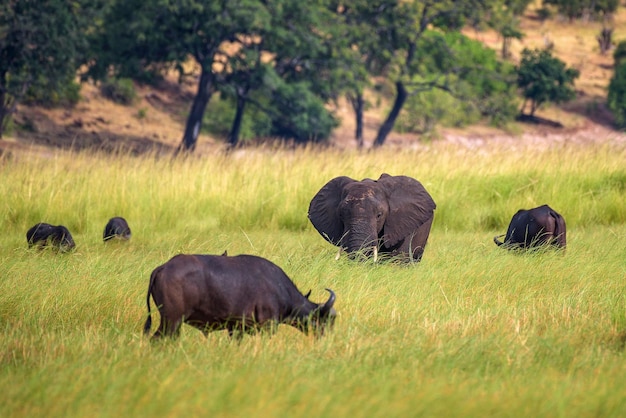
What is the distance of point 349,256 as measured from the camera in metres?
8.81

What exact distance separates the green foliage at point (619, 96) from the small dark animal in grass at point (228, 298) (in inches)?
1484

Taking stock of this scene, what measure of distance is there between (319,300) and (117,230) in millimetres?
4464

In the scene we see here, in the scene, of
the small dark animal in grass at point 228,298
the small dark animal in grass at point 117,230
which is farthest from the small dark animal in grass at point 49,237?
the small dark animal in grass at point 228,298

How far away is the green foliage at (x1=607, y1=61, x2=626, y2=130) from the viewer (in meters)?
41.5

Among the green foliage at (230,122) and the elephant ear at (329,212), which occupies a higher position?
the elephant ear at (329,212)

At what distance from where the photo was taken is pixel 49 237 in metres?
10.1

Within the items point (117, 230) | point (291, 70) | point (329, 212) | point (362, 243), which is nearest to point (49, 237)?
point (117, 230)

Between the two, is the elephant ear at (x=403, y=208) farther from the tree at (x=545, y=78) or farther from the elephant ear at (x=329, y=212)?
the tree at (x=545, y=78)

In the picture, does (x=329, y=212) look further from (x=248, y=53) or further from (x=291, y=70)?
(x=291, y=70)

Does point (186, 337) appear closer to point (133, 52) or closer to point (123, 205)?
point (123, 205)

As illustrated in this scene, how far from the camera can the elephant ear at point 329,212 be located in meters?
9.59

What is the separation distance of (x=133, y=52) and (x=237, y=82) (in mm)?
3161

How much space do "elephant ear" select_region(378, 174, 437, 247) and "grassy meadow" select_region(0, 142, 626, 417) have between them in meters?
0.36

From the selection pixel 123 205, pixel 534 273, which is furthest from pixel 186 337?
Result: pixel 123 205
